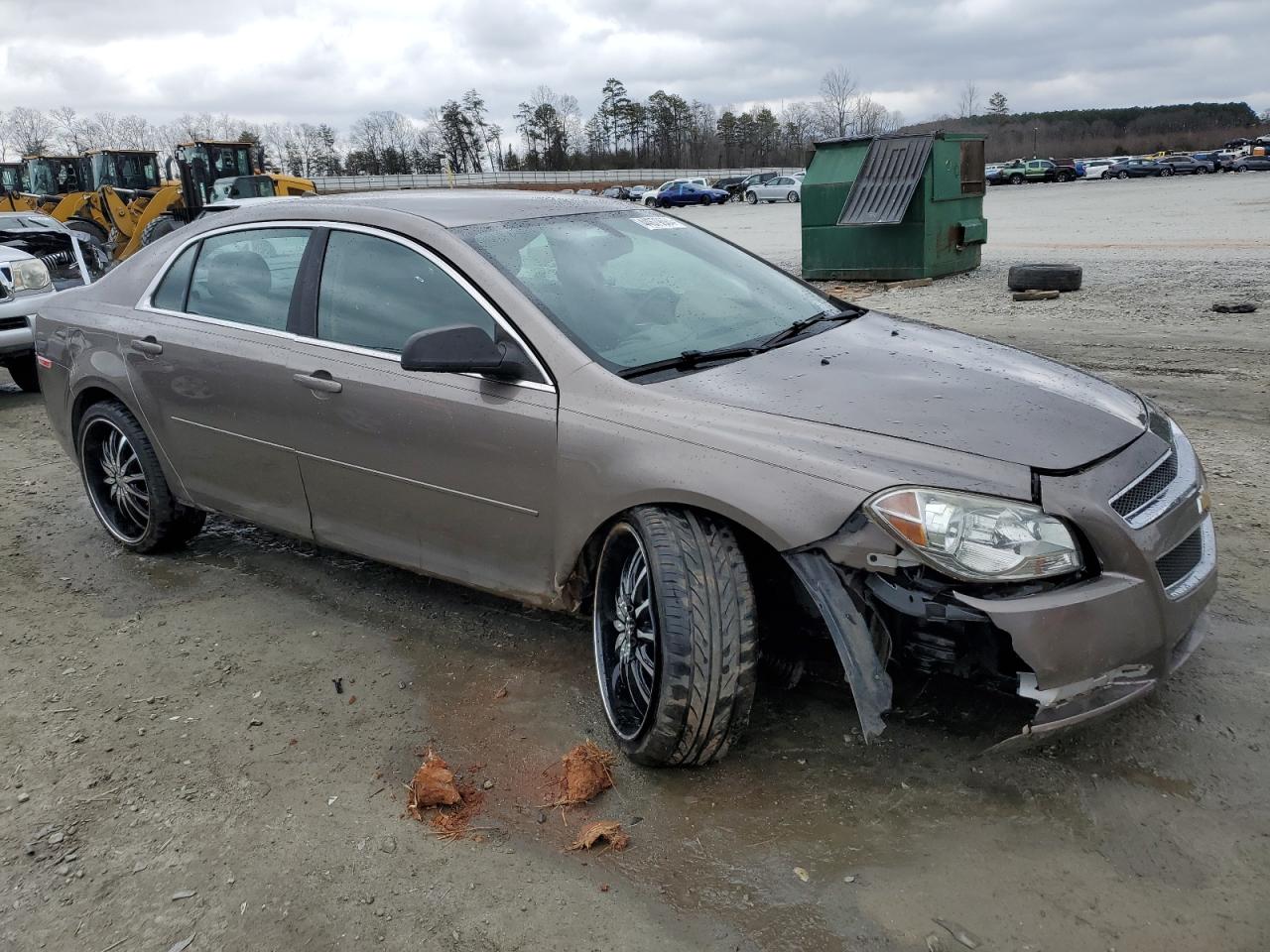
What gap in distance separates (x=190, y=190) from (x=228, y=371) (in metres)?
17.1

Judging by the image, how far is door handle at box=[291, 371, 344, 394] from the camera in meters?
3.58

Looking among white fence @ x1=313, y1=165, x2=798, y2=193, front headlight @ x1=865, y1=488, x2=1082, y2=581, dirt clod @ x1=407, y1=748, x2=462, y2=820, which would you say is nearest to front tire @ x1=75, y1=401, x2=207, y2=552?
dirt clod @ x1=407, y1=748, x2=462, y2=820

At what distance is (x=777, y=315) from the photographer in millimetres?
3707

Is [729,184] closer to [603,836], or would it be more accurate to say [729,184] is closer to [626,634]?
[626,634]

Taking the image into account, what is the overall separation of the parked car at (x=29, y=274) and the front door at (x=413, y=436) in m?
5.39

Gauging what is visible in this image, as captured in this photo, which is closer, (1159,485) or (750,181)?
(1159,485)

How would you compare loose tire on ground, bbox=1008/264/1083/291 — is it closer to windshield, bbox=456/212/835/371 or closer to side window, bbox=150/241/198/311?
windshield, bbox=456/212/835/371

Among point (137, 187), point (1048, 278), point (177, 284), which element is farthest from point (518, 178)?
point (177, 284)

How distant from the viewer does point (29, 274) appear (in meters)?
9.43

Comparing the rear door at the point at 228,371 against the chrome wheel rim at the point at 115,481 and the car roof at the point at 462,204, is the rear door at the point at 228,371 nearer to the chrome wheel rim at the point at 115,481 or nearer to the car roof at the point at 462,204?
the car roof at the point at 462,204

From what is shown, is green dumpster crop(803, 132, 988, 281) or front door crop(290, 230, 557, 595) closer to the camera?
front door crop(290, 230, 557, 595)

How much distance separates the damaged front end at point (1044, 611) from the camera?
245cm

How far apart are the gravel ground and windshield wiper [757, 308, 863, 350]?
3.78ft

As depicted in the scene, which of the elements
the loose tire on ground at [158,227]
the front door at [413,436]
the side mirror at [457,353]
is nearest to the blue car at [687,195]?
the loose tire on ground at [158,227]
